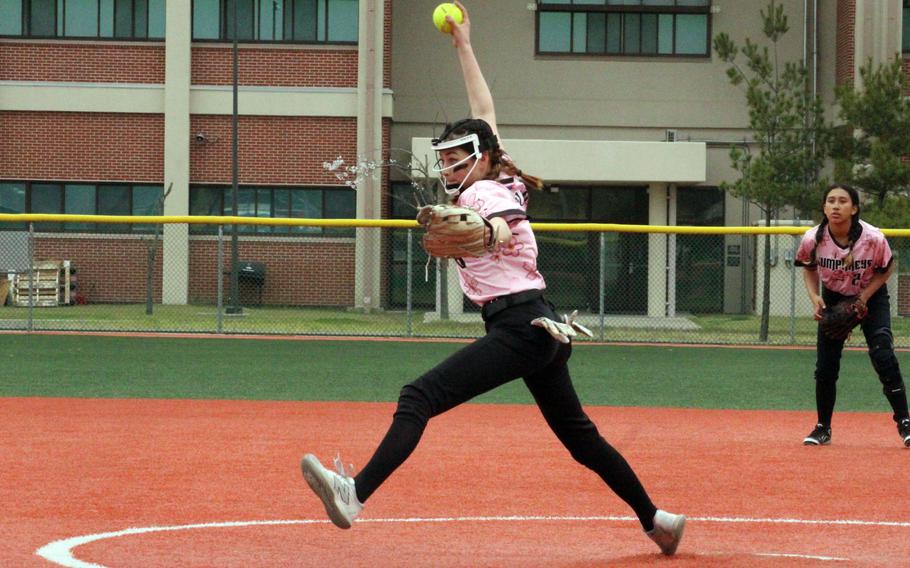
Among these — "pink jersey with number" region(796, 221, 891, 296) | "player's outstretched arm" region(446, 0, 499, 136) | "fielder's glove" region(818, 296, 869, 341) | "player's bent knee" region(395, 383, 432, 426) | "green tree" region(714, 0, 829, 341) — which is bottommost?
"player's bent knee" region(395, 383, 432, 426)

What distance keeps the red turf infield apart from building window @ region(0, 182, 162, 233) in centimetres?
2123

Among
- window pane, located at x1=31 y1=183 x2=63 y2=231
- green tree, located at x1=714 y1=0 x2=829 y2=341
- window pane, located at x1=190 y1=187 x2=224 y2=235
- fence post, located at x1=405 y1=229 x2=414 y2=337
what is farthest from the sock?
window pane, located at x1=31 y1=183 x2=63 y2=231

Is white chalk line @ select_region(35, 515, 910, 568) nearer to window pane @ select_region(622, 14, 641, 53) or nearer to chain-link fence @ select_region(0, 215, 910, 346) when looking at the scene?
chain-link fence @ select_region(0, 215, 910, 346)

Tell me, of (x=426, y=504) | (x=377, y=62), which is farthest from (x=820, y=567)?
(x=377, y=62)

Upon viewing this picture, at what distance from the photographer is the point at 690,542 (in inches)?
254

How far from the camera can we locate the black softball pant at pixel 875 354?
10.2 m

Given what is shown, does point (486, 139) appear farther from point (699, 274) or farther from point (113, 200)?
point (113, 200)

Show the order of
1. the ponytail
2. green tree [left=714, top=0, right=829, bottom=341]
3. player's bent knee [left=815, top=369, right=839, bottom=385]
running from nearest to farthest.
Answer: the ponytail
player's bent knee [left=815, top=369, right=839, bottom=385]
green tree [left=714, top=0, right=829, bottom=341]

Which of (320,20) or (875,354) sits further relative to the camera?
(320,20)

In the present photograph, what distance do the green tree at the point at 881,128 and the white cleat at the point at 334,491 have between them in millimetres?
→ 22787

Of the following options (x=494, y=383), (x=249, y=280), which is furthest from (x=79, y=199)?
(x=494, y=383)

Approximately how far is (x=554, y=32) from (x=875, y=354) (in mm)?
26472

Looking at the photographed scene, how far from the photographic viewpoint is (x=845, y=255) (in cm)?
998

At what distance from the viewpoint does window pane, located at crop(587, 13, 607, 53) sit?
3591 cm
